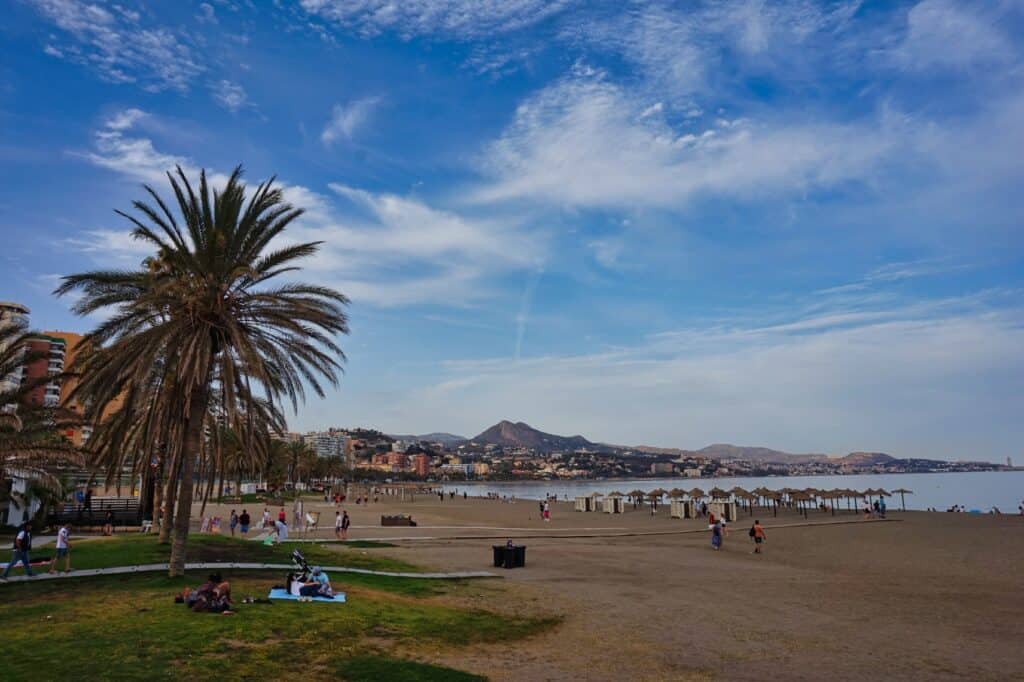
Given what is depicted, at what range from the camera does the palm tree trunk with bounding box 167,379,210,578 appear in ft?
50.5

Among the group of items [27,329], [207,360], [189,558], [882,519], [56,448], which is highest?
[27,329]

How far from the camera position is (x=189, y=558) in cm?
1934

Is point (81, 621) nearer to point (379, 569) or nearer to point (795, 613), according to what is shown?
point (379, 569)

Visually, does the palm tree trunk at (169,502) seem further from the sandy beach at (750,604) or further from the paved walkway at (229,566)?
the sandy beach at (750,604)

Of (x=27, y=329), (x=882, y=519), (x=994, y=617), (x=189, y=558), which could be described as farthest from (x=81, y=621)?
(x=882, y=519)

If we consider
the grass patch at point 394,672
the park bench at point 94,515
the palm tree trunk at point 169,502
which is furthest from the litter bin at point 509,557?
the park bench at point 94,515

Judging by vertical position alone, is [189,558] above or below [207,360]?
below

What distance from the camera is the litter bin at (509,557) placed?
22828mm

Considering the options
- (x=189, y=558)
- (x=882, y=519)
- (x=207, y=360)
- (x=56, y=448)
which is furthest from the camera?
(x=882, y=519)

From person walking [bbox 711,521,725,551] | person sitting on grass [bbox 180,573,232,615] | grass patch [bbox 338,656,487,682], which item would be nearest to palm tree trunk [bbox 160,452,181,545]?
person sitting on grass [bbox 180,573,232,615]

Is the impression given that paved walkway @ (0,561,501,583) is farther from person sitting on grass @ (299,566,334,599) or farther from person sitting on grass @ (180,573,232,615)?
person sitting on grass @ (180,573,232,615)

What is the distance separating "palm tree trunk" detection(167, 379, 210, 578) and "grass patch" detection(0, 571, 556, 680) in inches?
18.4

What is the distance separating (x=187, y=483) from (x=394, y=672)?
28.7ft

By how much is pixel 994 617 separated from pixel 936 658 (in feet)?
18.3
